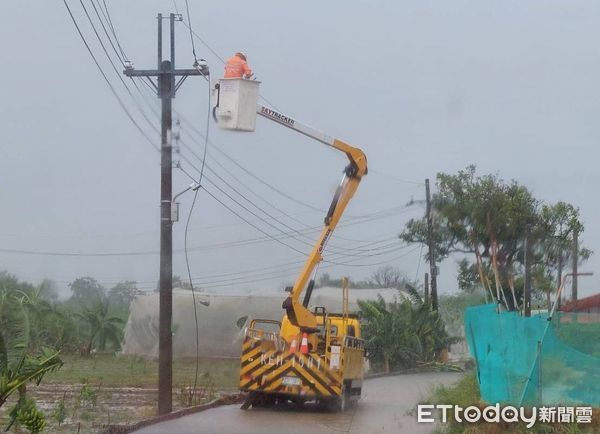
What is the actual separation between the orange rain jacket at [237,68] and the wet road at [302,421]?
6.03m

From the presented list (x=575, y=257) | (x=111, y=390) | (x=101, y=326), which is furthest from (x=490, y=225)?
(x=101, y=326)

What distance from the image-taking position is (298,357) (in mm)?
20453

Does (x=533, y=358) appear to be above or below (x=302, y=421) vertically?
above

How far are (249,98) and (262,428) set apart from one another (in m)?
6.01

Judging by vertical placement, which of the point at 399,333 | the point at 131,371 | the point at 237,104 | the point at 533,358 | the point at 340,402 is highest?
the point at 237,104

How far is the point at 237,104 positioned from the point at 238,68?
64 cm

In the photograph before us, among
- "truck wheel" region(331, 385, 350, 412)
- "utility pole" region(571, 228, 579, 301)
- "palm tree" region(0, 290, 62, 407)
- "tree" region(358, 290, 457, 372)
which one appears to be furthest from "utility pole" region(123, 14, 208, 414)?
"tree" region(358, 290, 457, 372)

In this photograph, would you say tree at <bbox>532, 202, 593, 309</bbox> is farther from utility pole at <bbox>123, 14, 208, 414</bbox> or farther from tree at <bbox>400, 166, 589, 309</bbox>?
utility pole at <bbox>123, 14, 208, 414</bbox>

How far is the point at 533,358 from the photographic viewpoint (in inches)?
588

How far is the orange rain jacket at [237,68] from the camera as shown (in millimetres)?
15703

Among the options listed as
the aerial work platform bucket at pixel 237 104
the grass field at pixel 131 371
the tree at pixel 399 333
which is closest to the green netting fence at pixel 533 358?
the aerial work platform bucket at pixel 237 104

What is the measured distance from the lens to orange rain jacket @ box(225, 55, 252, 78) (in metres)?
15.7

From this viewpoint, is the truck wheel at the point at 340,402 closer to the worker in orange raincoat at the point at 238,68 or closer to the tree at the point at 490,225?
the tree at the point at 490,225

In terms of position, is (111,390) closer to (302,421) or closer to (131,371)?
(131,371)
